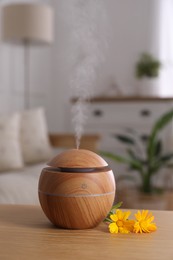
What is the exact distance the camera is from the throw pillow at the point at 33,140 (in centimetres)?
289

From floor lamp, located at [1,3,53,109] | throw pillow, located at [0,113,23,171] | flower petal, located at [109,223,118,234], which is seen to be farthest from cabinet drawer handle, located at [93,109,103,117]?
flower petal, located at [109,223,118,234]

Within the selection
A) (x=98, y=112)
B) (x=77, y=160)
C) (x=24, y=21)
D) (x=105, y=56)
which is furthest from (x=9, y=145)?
(x=105, y=56)

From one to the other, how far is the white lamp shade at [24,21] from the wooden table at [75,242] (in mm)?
2434

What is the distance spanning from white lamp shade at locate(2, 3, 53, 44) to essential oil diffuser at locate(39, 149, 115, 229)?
2487 mm

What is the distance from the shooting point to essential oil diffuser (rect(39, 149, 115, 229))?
2.90 feet

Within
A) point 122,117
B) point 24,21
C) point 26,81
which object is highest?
point 24,21

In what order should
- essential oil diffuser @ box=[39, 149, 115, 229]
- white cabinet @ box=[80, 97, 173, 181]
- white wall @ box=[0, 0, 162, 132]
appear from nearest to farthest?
essential oil diffuser @ box=[39, 149, 115, 229] → white cabinet @ box=[80, 97, 173, 181] → white wall @ box=[0, 0, 162, 132]

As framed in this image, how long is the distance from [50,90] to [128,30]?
38.3 inches

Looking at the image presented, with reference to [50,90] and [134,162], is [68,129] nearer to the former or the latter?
[50,90]

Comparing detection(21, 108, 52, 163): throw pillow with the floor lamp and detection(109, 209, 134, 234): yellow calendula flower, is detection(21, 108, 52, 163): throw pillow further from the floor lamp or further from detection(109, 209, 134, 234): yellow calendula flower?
detection(109, 209, 134, 234): yellow calendula flower

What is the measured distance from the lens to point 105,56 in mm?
4449

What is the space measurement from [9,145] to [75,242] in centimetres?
181

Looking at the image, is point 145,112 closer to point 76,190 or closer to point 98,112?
point 98,112

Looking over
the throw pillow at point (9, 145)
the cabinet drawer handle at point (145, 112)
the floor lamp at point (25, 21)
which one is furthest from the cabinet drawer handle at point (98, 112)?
the throw pillow at point (9, 145)
